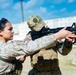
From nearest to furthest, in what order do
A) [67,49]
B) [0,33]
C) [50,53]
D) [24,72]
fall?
[0,33]
[67,49]
[50,53]
[24,72]

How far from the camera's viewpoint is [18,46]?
220 centimetres

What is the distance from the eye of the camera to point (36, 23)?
3812 mm

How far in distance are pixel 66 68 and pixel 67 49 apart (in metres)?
4.48

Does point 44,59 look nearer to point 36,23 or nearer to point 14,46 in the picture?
point 36,23

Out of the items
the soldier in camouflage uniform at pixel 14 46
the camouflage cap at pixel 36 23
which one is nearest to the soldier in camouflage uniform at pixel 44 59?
the camouflage cap at pixel 36 23

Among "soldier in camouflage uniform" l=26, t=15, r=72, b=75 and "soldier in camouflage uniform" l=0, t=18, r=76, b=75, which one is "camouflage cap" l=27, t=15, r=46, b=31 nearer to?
"soldier in camouflage uniform" l=26, t=15, r=72, b=75

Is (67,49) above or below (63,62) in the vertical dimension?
above

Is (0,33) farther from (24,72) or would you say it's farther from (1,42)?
(24,72)

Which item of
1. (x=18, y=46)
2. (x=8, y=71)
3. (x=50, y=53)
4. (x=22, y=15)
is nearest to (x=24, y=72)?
(x=50, y=53)

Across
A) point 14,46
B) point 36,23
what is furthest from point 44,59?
point 14,46

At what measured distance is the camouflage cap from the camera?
3712 mm

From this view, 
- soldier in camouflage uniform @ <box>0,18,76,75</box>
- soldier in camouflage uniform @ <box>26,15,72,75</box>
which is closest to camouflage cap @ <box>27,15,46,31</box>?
soldier in camouflage uniform @ <box>26,15,72,75</box>

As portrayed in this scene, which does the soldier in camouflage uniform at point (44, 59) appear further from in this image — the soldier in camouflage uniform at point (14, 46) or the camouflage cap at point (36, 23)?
the soldier in camouflage uniform at point (14, 46)

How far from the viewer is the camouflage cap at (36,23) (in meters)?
3.71
